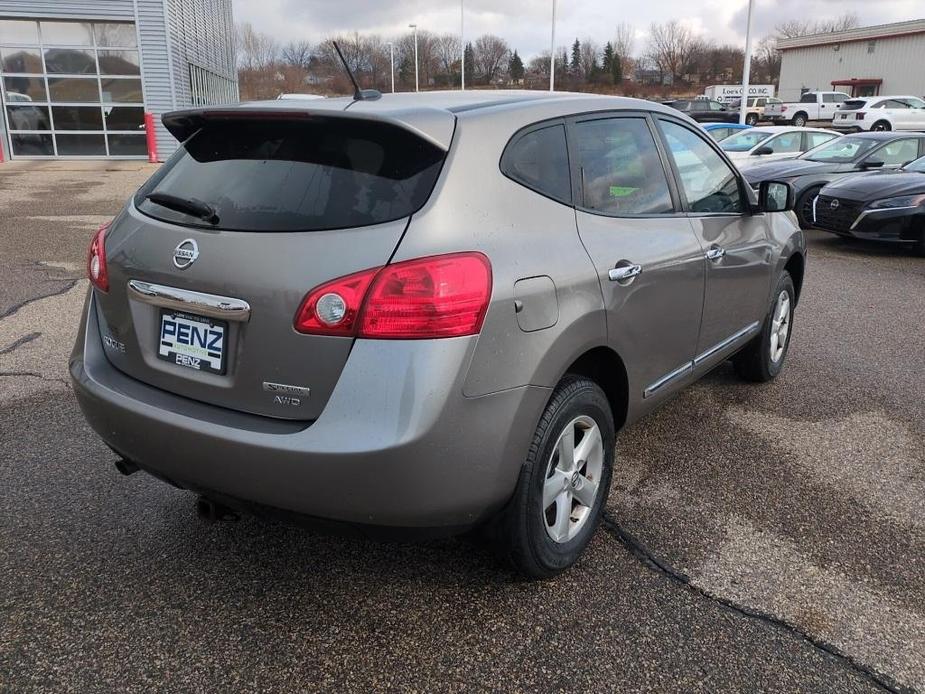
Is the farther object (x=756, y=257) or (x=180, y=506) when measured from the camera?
(x=756, y=257)

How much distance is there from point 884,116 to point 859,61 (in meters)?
27.1

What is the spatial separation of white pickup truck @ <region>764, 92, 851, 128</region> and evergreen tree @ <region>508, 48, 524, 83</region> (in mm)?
36162

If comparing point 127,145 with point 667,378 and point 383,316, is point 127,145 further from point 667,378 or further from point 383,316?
point 383,316

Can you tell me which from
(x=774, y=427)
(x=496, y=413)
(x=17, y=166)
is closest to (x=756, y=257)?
(x=774, y=427)

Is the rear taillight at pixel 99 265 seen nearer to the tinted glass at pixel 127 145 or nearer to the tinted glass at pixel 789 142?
the tinted glass at pixel 789 142

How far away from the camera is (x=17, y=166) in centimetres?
→ 1944

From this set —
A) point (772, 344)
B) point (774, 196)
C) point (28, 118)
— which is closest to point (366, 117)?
point (774, 196)

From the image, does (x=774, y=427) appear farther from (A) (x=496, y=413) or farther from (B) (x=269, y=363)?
(B) (x=269, y=363)

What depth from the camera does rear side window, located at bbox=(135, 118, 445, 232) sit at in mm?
2248

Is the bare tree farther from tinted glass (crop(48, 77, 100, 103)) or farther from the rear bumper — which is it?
the rear bumper

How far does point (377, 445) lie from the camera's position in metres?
2.08

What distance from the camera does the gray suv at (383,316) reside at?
6.97ft

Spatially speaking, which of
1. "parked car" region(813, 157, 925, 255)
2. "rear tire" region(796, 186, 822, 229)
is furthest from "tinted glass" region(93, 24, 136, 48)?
"parked car" region(813, 157, 925, 255)

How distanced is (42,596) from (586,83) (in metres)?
79.8
